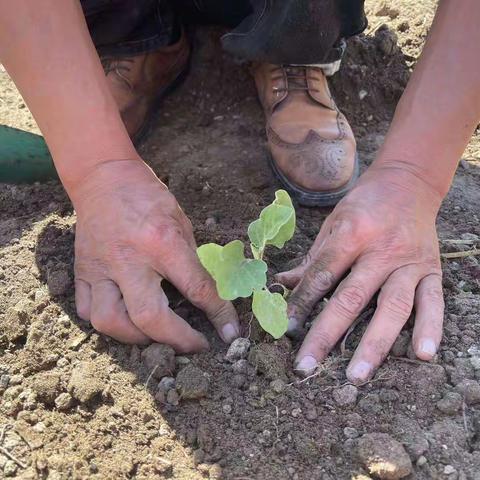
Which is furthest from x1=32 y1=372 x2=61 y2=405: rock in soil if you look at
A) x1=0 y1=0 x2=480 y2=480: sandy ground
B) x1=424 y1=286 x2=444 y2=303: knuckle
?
x1=424 y1=286 x2=444 y2=303: knuckle

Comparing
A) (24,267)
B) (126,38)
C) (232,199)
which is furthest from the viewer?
(126,38)

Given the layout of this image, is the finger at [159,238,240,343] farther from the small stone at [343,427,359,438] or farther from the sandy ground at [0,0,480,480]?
the small stone at [343,427,359,438]

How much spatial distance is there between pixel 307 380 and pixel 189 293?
1.00ft

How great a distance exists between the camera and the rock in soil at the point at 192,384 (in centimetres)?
132

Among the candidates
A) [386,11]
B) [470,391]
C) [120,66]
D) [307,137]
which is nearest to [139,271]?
[470,391]

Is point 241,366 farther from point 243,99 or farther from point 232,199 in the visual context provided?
point 243,99

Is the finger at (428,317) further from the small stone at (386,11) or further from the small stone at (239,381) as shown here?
the small stone at (386,11)

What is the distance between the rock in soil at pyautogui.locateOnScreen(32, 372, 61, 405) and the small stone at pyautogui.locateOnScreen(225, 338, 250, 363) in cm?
35

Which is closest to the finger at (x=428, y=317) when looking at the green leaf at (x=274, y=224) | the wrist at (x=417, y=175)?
the wrist at (x=417, y=175)

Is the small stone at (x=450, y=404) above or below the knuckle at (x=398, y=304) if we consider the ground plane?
below

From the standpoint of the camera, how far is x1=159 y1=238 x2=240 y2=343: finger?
142 centimetres

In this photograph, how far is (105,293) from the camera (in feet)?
4.75

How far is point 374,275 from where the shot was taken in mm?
1433

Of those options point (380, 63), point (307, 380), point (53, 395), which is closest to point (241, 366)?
point (307, 380)
